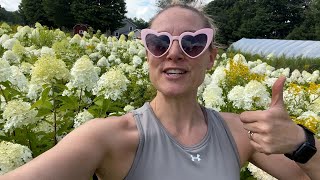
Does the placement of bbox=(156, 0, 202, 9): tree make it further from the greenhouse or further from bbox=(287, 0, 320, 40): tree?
bbox=(287, 0, 320, 40): tree

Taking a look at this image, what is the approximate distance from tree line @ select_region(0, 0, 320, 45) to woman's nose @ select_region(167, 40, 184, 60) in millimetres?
41841

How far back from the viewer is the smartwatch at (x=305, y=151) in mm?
1552

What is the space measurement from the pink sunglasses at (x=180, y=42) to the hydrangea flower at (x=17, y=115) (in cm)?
84

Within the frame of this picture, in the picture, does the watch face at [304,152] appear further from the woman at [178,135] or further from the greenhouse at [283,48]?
the greenhouse at [283,48]

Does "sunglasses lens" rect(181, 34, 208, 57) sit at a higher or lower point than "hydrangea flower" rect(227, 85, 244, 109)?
higher

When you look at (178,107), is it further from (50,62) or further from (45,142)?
(50,62)

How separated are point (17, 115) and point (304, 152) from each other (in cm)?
137

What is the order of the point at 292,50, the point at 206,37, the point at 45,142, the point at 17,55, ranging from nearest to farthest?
1. the point at 206,37
2. the point at 45,142
3. the point at 17,55
4. the point at 292,50

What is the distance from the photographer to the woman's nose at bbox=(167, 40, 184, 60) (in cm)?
166

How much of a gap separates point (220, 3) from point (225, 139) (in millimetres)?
65097

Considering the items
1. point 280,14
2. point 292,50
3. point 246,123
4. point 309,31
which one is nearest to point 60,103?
point 246,123

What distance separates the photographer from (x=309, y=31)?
42906 mm

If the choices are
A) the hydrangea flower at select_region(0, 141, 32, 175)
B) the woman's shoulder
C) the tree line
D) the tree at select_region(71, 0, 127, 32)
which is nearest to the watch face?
the woman's shoulder

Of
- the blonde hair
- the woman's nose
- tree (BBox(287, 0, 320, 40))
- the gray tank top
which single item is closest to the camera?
the gray tank top
